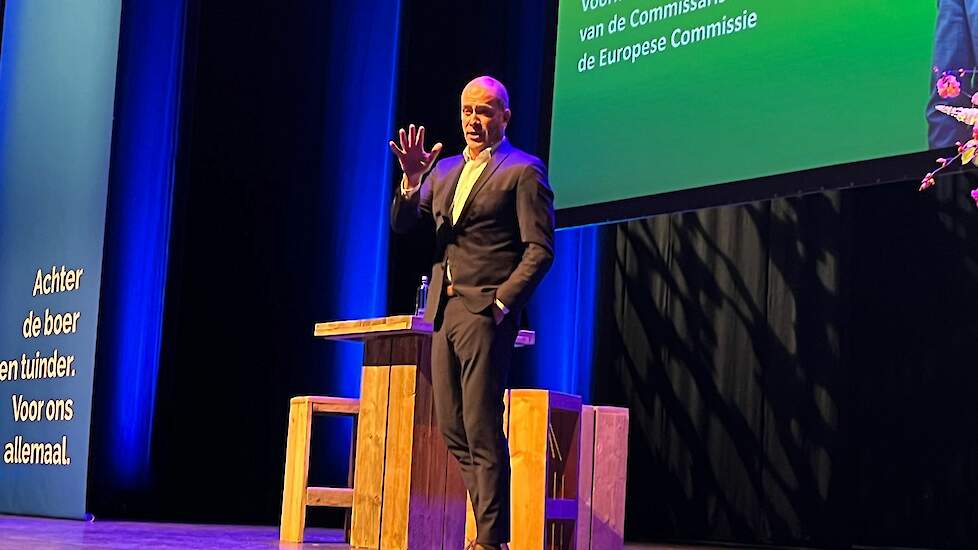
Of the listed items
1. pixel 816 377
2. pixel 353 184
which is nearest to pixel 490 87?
pixel 353 184

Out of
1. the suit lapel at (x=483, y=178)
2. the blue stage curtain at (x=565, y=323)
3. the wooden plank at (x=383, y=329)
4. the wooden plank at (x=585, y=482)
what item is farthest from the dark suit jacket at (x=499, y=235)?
the blue stage curtain at (x=565, y=323)

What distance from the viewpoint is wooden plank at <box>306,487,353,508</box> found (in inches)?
167

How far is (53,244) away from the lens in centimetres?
513

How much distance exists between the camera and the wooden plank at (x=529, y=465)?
354 centimetres

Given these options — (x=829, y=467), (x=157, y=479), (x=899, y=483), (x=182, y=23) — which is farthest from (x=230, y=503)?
(x=899, y=483)

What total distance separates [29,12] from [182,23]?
2.37 ft

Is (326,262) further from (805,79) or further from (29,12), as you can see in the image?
(805,79)

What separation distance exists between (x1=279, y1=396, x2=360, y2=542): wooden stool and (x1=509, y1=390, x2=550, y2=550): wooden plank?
0.79 m

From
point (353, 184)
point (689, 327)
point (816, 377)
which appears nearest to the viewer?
point (816, 377)

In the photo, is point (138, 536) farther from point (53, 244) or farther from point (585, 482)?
point (53, 244)

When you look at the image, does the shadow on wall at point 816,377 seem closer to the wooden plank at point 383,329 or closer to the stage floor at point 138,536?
the stage floor at point 138,536

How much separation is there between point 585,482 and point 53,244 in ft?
8.57

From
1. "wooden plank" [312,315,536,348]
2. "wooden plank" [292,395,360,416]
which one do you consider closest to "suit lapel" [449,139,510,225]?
"wooden plank" [312,315,536,348]

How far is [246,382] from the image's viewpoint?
18.5 feet
